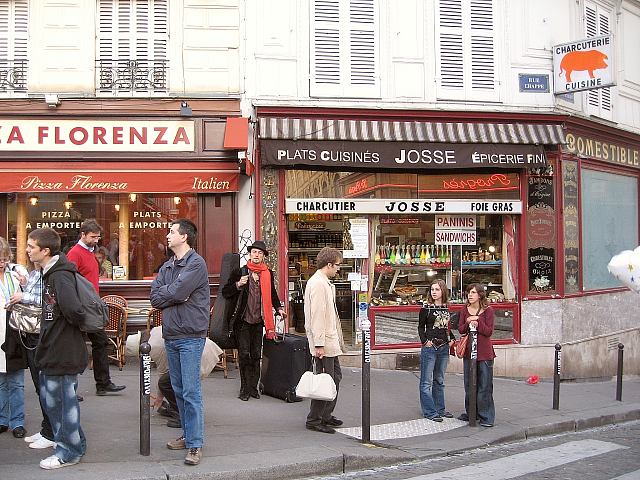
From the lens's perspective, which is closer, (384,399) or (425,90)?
(384,399)

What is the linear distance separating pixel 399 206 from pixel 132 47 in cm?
491

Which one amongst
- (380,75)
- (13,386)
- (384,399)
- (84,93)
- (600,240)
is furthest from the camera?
(600,240)

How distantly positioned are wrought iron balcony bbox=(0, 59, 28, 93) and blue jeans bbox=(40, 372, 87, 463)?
659cm

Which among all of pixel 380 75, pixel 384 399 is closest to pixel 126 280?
pixel 384 399

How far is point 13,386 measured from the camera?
6.86m

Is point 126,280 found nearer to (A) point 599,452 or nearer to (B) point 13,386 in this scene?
(B) point 13,386

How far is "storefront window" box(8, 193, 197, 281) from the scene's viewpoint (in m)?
11.2

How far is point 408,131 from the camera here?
1182cm

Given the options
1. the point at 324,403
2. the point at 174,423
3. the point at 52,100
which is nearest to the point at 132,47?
the point at 52,100

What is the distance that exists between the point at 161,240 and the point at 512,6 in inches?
281

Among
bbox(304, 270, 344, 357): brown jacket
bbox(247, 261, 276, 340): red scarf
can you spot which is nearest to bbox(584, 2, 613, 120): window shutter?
bbox(247, 261, 276, 340): red scarf

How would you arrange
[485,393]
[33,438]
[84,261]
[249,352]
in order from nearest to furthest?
1. [33,438]
2. [485,393]
3. [84,261]
4. [249,352]

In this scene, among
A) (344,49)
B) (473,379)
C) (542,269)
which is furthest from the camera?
(542,269)

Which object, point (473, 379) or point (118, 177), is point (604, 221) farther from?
point (118, 177)
